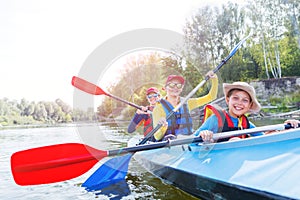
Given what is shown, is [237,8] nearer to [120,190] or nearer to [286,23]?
[286,23]

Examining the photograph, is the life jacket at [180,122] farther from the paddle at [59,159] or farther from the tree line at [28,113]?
the tree line at [28,113]

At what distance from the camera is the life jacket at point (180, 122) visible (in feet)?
11.1

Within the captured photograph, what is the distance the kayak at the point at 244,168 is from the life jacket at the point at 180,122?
74 cm

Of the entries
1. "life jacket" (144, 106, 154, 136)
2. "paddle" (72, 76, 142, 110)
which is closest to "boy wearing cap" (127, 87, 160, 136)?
"life jacket" (144, 106, 154, 136)

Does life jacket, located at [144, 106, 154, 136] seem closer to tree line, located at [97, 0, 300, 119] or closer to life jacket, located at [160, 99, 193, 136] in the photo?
life jacket, located at [160, 99, 193, 136]

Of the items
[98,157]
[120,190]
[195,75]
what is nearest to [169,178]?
[120,190]

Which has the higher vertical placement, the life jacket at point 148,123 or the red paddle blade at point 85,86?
the red paddle blade at point 85,86

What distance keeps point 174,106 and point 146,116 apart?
2.99ft

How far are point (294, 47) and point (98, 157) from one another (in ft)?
59.6

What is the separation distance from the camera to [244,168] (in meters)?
1.92

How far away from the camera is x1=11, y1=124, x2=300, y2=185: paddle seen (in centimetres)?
229

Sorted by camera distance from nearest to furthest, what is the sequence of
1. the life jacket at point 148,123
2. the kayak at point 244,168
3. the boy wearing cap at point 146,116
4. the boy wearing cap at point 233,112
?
the kayak at point 244,168 → the boy wearing cap at point 233,112 → the boy wearing cap at point 146,116 → the life jacket at point 148,123

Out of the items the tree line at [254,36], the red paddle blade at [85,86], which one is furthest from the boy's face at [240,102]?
the tree line at [254,36]

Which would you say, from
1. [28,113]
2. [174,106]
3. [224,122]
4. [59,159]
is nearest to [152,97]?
[174,106]
